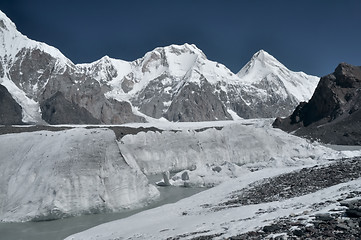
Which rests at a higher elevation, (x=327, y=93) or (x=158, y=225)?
(x=327, y=93)

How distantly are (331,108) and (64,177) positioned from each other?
4382 inches

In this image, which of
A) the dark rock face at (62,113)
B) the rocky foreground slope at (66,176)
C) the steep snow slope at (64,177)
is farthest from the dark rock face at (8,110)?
the steep snow slope at (64,177)

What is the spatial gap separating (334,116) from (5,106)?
138 meters

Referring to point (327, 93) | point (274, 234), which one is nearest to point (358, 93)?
point (327, 93)

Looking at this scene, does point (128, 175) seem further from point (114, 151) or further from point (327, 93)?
point (327, 93)

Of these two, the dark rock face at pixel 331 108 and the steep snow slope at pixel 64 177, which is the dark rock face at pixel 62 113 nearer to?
the dark rock face at pixel 331 108

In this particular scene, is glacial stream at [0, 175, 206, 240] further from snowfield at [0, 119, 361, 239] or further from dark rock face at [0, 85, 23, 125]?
dark rock face at [0, 85, 23, 125]

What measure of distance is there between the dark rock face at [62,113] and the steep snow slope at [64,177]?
543 feet

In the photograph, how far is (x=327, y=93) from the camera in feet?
402

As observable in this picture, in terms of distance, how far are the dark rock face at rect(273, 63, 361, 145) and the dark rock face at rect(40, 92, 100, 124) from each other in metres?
102

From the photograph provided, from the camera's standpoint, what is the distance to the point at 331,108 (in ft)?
385

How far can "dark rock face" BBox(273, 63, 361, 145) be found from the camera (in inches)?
3850

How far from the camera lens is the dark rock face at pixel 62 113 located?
601ft

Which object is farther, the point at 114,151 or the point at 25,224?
the point at 114,151
